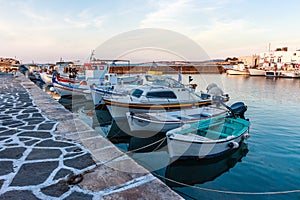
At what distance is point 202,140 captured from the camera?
17.8ft

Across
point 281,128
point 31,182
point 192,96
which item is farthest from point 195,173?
point 281,128

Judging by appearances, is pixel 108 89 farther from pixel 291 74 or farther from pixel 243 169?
pixel 291 74

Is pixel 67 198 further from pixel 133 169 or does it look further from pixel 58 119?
pixel 58 119

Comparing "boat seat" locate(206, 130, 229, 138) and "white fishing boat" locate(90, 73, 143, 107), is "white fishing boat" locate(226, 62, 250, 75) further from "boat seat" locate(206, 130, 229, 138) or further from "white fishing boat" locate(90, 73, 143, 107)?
"boat seat" locate(206, 130, 229, 138)

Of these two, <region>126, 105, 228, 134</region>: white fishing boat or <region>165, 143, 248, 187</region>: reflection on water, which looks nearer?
<region>165, 143, 248, 187</region>: reflection on water

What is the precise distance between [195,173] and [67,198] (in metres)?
3.84

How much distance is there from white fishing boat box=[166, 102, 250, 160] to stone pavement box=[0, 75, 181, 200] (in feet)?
6.96

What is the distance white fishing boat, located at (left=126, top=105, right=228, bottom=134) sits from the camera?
7.20 m

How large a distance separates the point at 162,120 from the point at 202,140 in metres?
2.04

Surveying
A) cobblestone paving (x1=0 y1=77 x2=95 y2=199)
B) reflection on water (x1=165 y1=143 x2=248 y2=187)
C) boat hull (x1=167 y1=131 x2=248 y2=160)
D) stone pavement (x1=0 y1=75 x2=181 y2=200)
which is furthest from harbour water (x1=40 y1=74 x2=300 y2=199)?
cobblestone paving (x1=0 y1=77 x2=95 y2=199)

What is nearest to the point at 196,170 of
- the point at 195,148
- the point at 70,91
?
Answer: the point at 195,148

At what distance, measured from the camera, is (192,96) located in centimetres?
976

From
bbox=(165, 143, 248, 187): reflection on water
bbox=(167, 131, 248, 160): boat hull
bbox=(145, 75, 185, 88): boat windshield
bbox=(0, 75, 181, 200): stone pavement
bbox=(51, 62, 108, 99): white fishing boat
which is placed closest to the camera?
bbox=(0, 75, 181, 200): stone pavement

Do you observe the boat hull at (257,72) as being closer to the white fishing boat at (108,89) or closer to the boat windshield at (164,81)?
the white fishing boat at (108,89)
